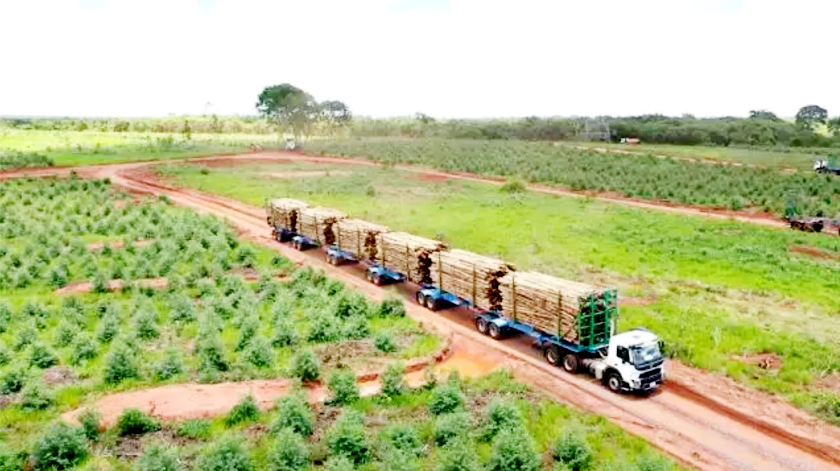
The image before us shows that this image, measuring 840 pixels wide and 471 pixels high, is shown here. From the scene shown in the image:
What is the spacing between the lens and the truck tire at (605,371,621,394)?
1948 centimetres

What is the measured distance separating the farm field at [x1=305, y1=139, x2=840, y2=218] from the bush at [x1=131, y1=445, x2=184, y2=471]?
48.1 meters

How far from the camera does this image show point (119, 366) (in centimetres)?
1964

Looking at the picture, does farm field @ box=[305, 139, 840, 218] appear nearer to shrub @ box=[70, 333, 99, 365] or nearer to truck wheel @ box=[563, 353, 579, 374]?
truck wheel @ box=[563, 353, 579, 374]

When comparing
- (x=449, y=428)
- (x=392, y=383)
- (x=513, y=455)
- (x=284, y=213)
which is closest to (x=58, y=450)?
(x=392, y=383)

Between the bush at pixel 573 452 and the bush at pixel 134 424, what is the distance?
32.2 ft

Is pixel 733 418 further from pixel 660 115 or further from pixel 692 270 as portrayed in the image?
pixel 660 115

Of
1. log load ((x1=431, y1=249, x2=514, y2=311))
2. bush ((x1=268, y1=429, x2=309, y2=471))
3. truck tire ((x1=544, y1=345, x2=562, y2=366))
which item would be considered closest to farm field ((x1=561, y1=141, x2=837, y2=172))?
log load ((x1=431, y1=249, x2=514, y2=311))

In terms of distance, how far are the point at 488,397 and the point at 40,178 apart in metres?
62.5

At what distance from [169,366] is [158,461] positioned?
21.7 ft

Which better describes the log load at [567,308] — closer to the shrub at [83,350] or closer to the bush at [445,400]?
the bush at [445,400]

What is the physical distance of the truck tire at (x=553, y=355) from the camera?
2150 centimetres

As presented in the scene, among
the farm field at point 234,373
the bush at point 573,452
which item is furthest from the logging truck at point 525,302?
the bush at point 573,452

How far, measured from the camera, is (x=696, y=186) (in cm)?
6156

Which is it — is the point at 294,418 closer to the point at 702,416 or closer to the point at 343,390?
the point at 343,390
